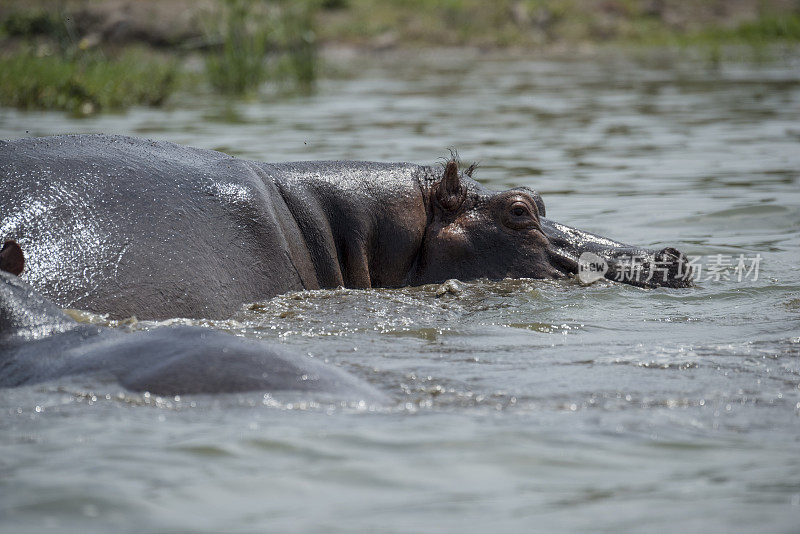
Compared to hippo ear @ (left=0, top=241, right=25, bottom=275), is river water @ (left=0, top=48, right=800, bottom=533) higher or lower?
lower

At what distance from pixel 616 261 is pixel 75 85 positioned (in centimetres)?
902

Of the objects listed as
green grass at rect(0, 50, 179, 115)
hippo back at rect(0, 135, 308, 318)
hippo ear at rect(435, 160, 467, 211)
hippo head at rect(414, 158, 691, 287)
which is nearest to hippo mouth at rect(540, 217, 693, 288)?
hippo head at rect(414, 158, 691, 287)

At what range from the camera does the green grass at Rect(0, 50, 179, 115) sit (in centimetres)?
1312

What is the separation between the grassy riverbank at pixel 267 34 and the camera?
13992mm

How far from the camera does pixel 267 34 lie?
1581 centimetres

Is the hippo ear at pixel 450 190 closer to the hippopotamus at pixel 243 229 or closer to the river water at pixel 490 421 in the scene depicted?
the hippopotamus at pixel 243 229

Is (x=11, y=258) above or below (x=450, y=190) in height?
below

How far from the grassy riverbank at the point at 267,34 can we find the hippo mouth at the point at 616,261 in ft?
28.6

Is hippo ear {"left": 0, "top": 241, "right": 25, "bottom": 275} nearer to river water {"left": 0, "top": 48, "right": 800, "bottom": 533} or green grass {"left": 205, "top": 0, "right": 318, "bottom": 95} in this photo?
river water {"left": 0, "top": 48, "right": 800, "bottom": 533}

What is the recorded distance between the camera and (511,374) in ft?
13.2

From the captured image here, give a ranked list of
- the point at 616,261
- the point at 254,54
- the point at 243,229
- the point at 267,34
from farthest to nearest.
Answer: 1. the point at 254,54
2. the point at 267,34
3. the point at 616,261
4. the point at 243,229

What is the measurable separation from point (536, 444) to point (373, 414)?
513mm

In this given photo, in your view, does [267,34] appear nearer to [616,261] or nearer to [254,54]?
[254,54]

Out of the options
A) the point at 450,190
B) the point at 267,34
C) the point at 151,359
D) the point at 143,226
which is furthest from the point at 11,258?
the point at 267,34
